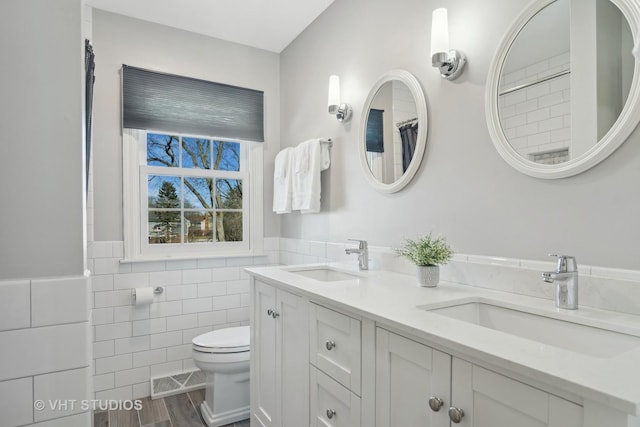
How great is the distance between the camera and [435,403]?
0.91m

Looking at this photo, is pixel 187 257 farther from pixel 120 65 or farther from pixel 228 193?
pixel 120 65

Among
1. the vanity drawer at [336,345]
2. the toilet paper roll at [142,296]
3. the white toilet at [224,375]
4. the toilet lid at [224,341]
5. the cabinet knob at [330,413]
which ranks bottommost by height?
the white toilet at [224,375]

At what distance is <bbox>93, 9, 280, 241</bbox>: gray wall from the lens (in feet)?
8.24

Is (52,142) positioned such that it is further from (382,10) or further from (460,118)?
(382,10)

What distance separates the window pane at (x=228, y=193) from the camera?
3.03 m

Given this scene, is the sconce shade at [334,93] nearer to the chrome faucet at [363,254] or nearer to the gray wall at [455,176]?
the gray wall at [455,176]

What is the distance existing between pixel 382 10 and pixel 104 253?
2372 mm

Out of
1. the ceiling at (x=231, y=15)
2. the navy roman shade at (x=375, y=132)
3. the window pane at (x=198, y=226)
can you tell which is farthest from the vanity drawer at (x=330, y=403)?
the ceiling at (x=231, y=15)

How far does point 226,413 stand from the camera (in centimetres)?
223

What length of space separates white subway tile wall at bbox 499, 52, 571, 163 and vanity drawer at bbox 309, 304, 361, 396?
2.89 feet

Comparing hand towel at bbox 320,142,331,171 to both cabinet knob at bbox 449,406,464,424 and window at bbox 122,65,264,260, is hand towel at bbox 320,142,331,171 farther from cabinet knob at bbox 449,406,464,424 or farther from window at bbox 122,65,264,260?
cabinet knob at bbox 449,406,464,424

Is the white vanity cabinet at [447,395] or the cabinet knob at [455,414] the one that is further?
the cabinet knob at [455,414]

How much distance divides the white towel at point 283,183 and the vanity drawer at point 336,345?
4.45 feet

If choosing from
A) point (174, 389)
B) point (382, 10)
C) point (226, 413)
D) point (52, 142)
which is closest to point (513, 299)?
point (52, 142)
